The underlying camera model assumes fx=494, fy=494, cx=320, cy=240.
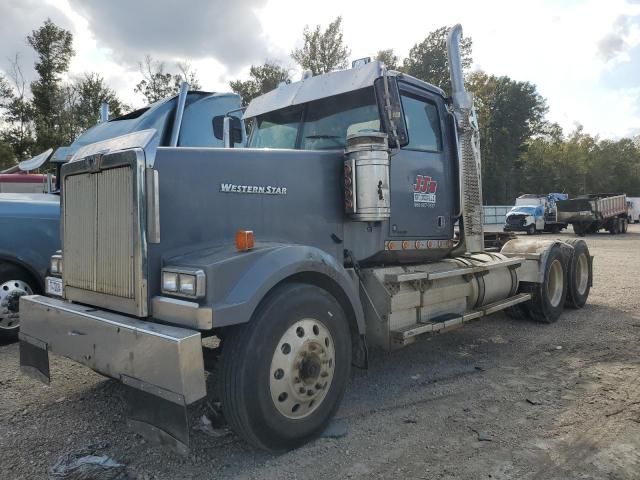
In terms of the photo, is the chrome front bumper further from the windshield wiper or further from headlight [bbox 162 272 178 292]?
the windshield wiper

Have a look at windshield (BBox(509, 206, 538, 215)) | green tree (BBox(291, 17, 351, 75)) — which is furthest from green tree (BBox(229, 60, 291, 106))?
windshield (BBox(509, 206, 538, 215))

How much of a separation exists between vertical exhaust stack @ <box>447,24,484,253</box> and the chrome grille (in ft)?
11.3

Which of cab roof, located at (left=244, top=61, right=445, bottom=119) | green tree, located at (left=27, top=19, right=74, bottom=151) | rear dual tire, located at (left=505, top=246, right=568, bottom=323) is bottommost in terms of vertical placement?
rear dual tire, located at (left=505, top=246, right=568, bottom=323)

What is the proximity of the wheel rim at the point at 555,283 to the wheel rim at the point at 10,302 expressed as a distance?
6.86m

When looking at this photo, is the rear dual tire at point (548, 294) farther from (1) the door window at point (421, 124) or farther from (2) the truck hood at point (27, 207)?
(2) the truck hood at point (27, 207)

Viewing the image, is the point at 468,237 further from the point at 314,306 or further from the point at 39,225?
the point at 39,225

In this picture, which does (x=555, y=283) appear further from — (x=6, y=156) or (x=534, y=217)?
(x=6, y=156)

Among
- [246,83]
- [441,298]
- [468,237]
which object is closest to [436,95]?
[468,237]

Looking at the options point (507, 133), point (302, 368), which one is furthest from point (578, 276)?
point (507, 133)

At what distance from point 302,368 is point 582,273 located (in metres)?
6.46

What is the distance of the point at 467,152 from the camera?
538cm

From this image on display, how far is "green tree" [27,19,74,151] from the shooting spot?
92.1 ft

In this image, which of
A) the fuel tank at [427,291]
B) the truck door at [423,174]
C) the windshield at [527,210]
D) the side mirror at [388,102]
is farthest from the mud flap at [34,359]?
the windshield at [527,210]

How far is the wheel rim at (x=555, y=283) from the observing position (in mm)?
7160
